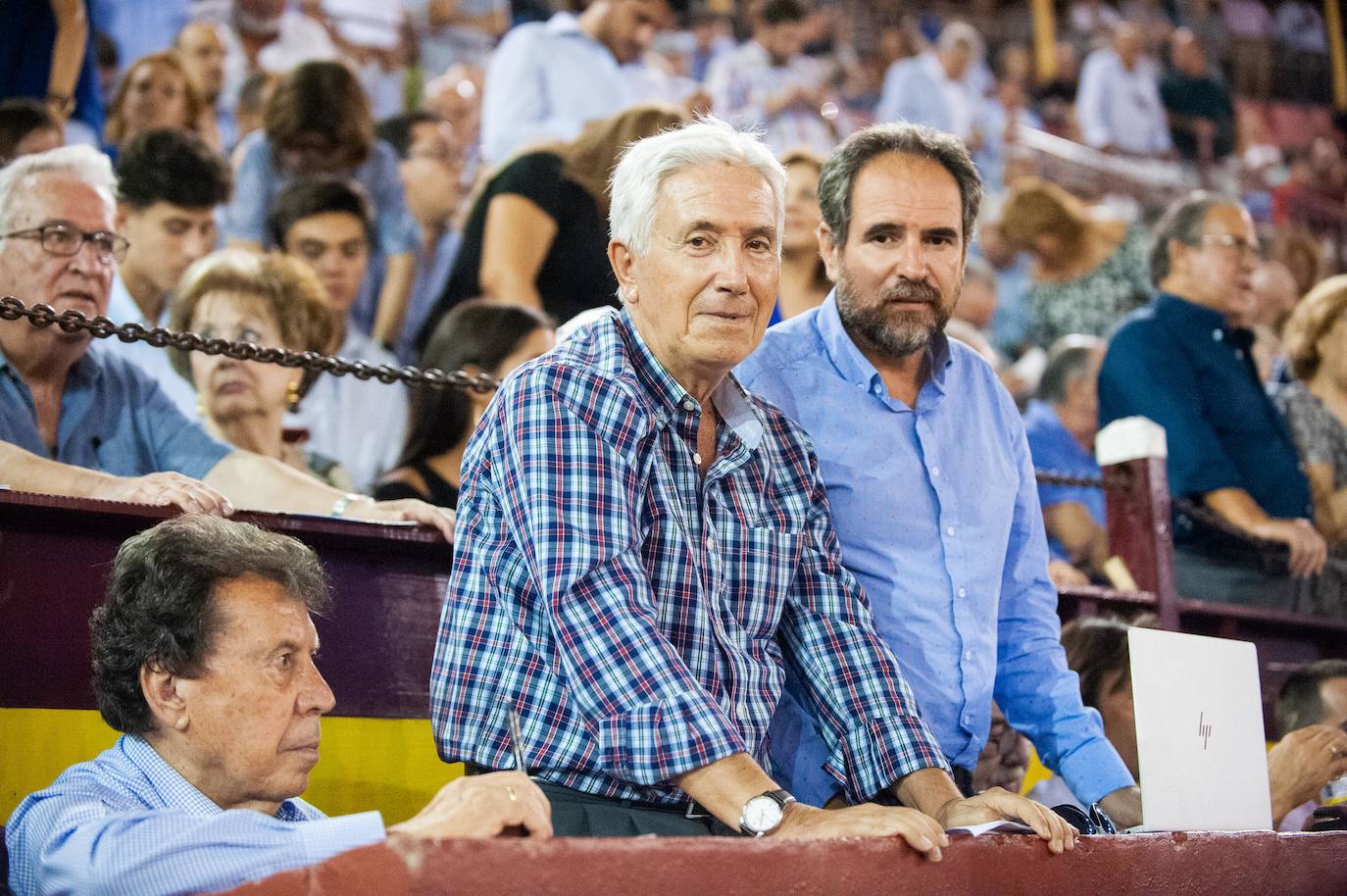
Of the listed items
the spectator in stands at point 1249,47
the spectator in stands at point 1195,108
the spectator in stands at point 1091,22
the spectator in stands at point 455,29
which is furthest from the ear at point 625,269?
the spectator in stands at point 1249,47

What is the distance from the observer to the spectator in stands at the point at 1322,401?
421cm

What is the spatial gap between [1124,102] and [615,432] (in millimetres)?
9804

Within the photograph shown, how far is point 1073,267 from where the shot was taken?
20.1 ft

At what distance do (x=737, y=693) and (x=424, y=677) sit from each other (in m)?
0.76

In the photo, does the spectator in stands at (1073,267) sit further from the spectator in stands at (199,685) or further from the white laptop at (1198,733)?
the spectator in stands at (199,685)

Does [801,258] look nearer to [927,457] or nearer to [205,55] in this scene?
[927,457]

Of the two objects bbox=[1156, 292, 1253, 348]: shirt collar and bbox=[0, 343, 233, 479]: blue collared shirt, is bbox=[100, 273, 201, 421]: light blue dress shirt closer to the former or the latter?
bbox=[0, 343, 233, 479]: blue collared shirt

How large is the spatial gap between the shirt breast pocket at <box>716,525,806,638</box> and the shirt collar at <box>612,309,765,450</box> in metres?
0.12

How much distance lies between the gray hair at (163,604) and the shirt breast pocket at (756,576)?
51cm

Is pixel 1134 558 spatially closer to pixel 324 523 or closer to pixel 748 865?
pixel 324 523

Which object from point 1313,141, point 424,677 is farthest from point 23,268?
point 1313,141

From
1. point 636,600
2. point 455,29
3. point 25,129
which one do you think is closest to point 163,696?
point 636,600

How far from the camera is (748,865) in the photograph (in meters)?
1.39

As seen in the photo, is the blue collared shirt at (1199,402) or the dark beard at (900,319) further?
the blue collared shirt at (1199,402)
